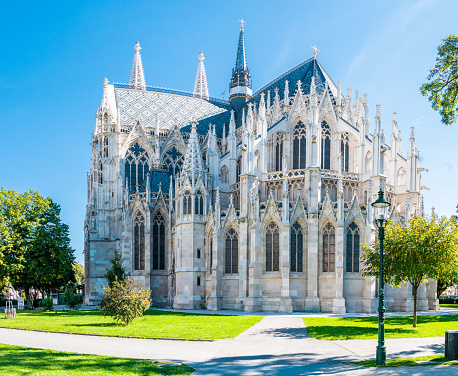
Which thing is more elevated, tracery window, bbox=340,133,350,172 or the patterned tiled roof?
the patterned tiled roof

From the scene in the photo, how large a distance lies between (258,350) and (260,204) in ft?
76.1

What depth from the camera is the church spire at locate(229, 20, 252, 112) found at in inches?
2832

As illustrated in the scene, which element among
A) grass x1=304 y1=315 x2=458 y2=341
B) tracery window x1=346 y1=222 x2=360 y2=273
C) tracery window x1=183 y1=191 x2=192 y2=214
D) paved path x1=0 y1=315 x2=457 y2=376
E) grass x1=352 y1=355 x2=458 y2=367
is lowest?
grass x1=304 y1=315 x2=458 y2=341

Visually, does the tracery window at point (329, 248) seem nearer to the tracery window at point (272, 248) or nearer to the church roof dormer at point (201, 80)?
the tracery window at point (272, 248)

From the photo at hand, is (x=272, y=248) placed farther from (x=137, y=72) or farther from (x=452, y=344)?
(x=137, y=72)

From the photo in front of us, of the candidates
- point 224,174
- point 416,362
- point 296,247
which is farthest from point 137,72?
point 416,362

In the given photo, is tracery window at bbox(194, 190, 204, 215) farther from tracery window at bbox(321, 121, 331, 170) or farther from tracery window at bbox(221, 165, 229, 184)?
tracery window at bbox(321, 121, 331, 170)

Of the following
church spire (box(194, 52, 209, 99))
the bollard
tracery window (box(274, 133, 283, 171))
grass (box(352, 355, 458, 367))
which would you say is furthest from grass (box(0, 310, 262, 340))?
church spire (box(194, 52, 209, 99))

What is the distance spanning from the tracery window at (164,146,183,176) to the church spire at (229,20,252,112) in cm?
1516

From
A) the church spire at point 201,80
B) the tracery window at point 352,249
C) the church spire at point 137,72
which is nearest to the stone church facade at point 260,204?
the tracery window at point 352,249

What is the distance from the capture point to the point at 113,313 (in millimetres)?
27297

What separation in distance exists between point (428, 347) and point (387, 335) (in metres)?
3.53

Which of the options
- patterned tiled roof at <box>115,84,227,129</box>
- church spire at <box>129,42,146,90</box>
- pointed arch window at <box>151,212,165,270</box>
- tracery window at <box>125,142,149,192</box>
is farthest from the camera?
church spire at <box>129,42,146,90</box>

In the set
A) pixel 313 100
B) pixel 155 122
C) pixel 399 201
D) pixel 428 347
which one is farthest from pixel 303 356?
pixel 155 122
